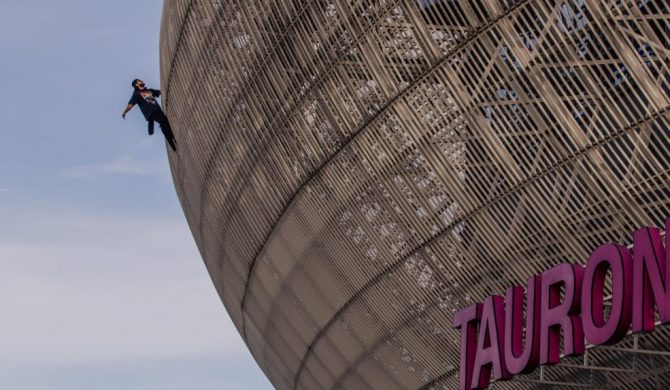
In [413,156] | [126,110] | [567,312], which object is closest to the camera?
[567,312]

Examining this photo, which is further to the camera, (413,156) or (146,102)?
(146,102)

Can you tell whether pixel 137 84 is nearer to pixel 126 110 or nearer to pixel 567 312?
pixel 126 110

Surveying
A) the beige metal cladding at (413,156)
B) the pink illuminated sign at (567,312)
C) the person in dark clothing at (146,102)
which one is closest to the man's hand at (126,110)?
the person in dark clothing at (146,102)

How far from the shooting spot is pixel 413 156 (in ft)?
125

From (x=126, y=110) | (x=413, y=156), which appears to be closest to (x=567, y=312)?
(x=413, y=156)

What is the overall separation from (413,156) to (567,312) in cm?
929

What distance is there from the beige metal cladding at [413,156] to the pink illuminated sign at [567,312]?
190cm

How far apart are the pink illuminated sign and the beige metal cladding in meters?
1.90

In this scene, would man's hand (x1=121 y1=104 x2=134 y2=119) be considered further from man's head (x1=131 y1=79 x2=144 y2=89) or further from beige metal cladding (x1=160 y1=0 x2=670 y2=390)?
beige metal cladding (x1=160 y1=0 x2=670 y2=390)

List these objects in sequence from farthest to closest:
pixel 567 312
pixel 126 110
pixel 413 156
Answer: pixel 126 110 → pixel 413 156 → pixel 567 312

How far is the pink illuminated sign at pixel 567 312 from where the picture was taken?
27906mm

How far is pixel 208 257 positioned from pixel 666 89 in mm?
31067

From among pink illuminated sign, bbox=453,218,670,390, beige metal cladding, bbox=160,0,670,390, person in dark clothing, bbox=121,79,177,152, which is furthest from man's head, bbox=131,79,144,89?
pink illuminated sign, bbox=453,218,670,390

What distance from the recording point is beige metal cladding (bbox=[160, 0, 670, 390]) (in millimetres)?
31953
